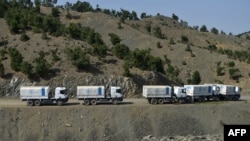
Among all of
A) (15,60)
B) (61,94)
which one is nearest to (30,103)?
(61,94)

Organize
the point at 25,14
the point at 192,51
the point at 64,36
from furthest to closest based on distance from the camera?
the point at 192,51 → the point at 25,14 → the point at 64,36

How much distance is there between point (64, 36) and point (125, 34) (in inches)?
1739

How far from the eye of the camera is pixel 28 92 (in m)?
60.1

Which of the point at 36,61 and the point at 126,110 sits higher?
the point at 36,61

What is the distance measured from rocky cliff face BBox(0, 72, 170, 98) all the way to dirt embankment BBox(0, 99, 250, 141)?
1379cm

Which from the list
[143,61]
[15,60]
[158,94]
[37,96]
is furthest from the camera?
[143,61]

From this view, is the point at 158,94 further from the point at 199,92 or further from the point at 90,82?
the point at 90,82

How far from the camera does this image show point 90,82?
244 feet

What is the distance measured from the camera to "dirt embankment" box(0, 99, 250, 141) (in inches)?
2072

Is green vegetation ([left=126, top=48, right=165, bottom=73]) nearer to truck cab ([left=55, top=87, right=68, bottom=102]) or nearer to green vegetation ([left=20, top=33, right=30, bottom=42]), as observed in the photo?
green vegetation ([left=20, top=33, right=30, bottom=42])

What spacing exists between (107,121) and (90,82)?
20.2m

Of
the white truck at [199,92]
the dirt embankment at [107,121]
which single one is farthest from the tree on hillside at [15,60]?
the white truck at [199,92]

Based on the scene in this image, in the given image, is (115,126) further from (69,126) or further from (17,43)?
(17,43)

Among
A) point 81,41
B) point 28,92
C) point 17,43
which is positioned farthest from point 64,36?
point 28,92
